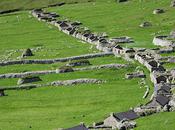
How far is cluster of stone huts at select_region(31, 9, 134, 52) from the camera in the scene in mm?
130238

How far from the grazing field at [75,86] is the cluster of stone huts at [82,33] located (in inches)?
73.4

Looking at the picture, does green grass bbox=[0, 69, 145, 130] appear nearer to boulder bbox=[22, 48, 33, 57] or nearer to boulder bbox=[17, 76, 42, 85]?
boulder bbox=[17, 76, 42, 85]

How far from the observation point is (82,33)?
486 ft

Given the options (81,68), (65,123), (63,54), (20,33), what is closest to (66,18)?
(20,33)

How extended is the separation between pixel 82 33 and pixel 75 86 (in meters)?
54.9

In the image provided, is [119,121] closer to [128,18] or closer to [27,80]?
[27,80]

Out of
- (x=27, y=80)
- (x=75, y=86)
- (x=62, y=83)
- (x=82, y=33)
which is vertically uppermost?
(x=82, y=33)

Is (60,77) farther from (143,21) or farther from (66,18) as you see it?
(66,18)

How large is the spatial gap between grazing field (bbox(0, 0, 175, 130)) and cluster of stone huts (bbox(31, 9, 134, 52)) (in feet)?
6.11

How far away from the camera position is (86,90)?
9106 centimetres

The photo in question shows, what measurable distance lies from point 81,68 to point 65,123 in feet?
109

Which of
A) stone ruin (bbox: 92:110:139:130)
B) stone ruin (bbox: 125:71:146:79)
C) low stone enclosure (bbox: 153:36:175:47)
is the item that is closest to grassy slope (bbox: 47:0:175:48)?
low stone enclosure (bbox: 153:36:175:47)

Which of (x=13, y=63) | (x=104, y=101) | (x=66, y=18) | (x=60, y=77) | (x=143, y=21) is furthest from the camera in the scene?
(x=66, y=18)

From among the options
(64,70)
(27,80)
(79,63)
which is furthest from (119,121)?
(79,63)
